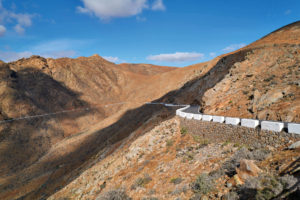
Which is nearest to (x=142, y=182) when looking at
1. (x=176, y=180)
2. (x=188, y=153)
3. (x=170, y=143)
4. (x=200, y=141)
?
(x=176, y=180)

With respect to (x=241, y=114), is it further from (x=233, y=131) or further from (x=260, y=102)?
(x=233, y=131)

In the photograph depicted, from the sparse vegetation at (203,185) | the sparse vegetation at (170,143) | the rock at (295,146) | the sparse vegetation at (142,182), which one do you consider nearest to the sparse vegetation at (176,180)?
the sparse vegetation at (203,185)

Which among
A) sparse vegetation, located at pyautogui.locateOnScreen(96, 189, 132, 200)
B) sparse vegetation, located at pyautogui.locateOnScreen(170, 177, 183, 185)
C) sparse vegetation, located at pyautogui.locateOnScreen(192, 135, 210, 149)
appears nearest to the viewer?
sparse vegetation, located at pyautogui.locateOnScreen(170, 177, 183, 185)

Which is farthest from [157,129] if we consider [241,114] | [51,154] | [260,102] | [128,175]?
[51,154]

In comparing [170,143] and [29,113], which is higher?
[170,143]

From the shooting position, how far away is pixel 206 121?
12.5 metres

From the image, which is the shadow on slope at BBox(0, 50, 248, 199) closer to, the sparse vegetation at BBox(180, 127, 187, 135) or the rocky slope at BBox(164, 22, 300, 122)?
the rocky slope at BBox(164, 22, 300, 122)

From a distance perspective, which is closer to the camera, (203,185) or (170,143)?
(203,185)

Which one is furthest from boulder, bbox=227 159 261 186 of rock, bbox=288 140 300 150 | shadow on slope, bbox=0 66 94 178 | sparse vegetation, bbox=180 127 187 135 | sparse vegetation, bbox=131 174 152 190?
shadow on slope, bbox=0 66 94 178

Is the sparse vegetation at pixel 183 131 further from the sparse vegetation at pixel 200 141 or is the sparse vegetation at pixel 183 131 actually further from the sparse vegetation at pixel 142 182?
the sparse vegetation at pixel 142 182

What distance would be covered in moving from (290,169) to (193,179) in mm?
3764

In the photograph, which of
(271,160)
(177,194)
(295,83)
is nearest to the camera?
(271,160)

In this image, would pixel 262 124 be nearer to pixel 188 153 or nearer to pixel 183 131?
pixel 188 153

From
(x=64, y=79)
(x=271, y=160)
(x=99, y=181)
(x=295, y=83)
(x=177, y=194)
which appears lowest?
(x=99, y=181)
